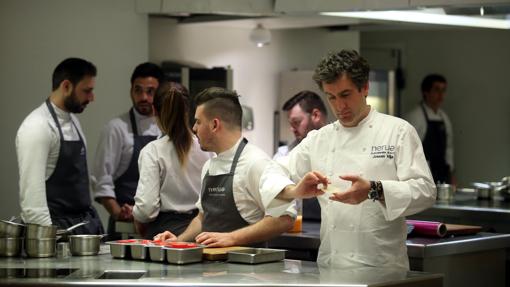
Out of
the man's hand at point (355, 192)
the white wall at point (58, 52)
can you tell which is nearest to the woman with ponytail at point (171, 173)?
the man's hand at point (355, 192)

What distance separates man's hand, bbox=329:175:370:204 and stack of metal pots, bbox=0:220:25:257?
1327mm

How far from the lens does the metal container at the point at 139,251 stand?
375cm

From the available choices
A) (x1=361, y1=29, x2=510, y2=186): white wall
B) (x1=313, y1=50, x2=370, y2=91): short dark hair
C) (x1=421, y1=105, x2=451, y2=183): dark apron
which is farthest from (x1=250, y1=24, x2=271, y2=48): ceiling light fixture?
(x1=313, y1=50, x2=370, y2=91): short dark hair

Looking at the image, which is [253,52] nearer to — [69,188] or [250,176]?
[69,188]

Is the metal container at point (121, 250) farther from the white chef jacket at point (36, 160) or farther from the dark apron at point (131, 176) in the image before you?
the dark apron at point (131, 176)

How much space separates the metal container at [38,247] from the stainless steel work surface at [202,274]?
0.23 feet

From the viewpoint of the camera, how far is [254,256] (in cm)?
363

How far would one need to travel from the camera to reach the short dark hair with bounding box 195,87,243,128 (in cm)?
418

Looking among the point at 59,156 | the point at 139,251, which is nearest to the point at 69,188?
the point at 59,156

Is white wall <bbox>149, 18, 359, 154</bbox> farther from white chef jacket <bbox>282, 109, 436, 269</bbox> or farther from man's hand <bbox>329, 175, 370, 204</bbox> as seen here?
man's hand <bbox>329, 175, 370, 204</bbox>

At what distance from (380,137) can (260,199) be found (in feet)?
2.02

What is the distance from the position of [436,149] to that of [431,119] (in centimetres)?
30

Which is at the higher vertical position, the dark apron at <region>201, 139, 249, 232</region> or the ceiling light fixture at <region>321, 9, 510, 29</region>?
the ceiling light fixture at <region>321, 9, 510, 29</region>

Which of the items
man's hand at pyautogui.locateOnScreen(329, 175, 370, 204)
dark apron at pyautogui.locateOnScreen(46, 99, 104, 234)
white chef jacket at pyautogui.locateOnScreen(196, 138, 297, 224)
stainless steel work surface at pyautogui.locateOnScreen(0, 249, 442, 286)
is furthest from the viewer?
dark apron at pyautogui.locateOnScreen(46, 99, 104, 234)
